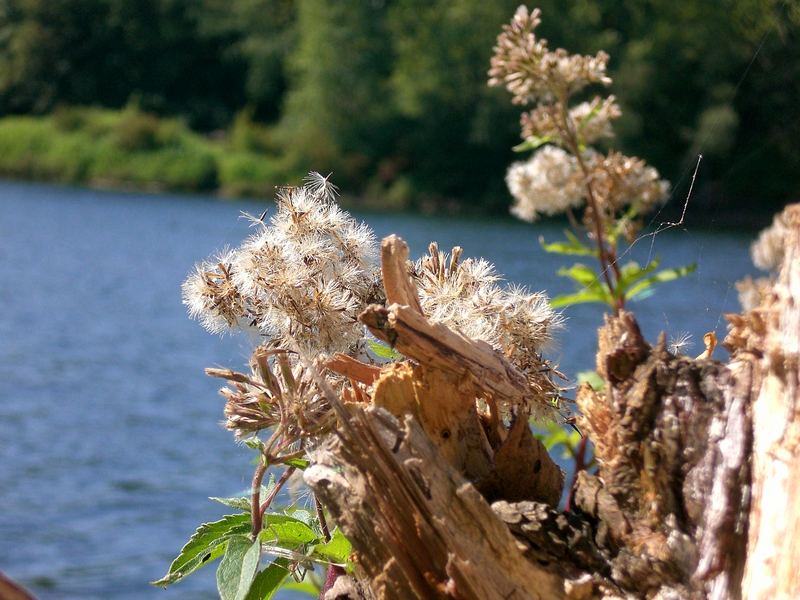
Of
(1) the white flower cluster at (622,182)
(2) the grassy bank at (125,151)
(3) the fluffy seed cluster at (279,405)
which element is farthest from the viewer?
(2) the grassy bank at (125,151)

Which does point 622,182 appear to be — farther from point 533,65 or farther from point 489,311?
point 489,311

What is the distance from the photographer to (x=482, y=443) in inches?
49.9

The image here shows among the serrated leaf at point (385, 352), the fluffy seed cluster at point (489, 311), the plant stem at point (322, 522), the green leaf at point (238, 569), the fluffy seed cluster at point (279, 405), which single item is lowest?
the green leaf at point (238, 569)

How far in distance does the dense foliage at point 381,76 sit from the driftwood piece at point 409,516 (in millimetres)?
1130

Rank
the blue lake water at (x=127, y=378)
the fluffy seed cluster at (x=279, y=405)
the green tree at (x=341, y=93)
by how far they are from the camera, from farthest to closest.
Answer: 1. the green tree at (x=341, y=93)
2. the blue lake water at (x=127, y=378)
3. the fluffy seed cluster at (x=279, y=405)

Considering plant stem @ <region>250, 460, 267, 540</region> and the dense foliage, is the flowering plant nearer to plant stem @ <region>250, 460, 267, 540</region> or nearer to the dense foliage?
the dense foliage

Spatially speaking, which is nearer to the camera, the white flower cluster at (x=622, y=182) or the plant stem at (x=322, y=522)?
the plant stem at (x=322, y=522)

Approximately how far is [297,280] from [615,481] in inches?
18.7

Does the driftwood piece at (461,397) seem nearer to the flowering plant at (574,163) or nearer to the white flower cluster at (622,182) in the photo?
the flowering plant at (574,163)

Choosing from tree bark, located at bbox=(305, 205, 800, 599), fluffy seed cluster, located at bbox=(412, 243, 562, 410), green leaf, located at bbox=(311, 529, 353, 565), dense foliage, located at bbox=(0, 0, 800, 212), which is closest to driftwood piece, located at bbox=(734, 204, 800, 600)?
tree bark, located at bbox=(305, 205, 800, 599)

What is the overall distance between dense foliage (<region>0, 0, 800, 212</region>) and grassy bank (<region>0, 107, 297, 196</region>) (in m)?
1.38

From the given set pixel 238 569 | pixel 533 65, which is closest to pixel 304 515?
pixel 238 569

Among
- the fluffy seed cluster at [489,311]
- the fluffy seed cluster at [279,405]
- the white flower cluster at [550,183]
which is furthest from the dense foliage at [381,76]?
the fluffy seed cluster at [279,405]

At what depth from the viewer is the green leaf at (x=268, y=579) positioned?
131cm
